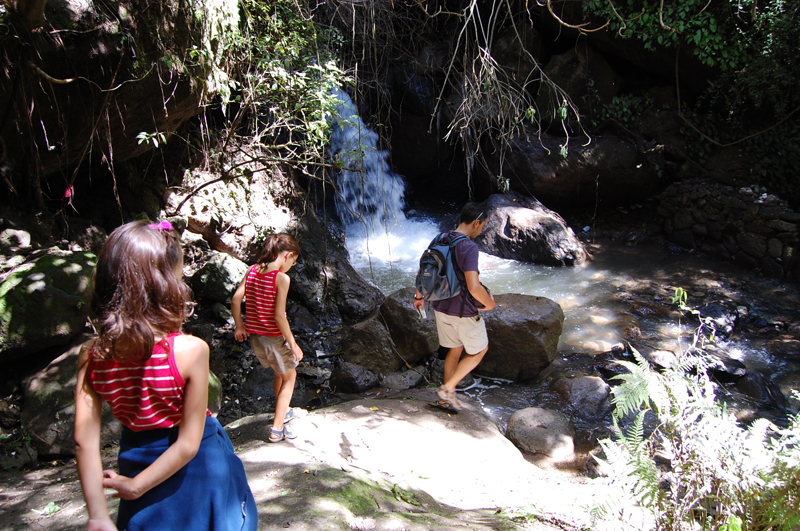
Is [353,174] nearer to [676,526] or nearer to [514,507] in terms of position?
[514,507]

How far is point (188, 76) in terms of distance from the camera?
479 cm

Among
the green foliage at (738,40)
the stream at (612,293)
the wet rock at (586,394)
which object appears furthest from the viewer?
the green foliage at (738,40)

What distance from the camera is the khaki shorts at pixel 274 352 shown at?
3.32m

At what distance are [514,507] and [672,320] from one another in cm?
522

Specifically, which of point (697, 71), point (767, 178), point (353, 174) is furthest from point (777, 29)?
point (353, 174)

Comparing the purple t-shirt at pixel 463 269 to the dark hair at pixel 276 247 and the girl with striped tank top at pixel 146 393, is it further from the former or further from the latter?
the girl with striped tank top at pixel 146 393

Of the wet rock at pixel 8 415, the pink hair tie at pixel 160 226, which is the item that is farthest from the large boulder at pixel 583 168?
the pink hair tie at pixel 160 226

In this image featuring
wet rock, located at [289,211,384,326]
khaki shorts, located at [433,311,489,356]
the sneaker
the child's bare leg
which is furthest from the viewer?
wet rock, located at [289,211,384,326]

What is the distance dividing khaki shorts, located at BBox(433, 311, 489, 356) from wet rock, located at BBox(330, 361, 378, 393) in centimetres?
148

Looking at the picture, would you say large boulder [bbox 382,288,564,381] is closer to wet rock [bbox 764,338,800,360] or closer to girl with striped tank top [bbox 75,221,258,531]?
wet rock [bbox 764,338,800,360]

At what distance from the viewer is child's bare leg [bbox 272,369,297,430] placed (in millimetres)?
3358

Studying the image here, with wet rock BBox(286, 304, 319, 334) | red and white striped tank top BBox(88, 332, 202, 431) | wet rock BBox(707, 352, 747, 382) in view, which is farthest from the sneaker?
wet rock BBox(707, 352, 747, 382)

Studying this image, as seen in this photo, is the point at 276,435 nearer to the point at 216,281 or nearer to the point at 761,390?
the point at 216,281

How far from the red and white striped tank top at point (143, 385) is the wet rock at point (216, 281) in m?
4.69
